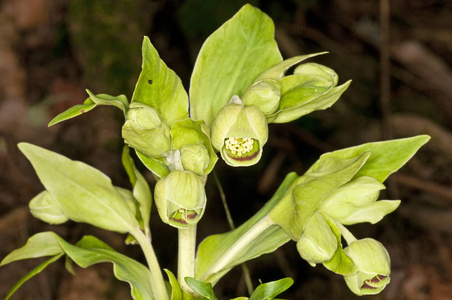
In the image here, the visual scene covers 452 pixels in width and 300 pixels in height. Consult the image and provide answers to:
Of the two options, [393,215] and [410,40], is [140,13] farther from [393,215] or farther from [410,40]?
[410,40]

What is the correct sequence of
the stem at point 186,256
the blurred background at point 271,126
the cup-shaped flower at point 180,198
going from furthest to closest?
1. the blurred background at point 271,126
2. the stem at point 186,256
3. the cup-shaped flower at point 180,198

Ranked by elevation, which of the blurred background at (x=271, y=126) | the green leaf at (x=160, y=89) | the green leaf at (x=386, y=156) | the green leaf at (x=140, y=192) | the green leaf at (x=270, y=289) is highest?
the green leaf at (x=160, y=89)

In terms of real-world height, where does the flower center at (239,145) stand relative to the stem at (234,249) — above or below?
above

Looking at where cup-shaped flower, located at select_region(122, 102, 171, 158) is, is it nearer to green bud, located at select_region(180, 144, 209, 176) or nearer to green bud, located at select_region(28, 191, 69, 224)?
green bud, located at select_region(180, 144, 209, 176)

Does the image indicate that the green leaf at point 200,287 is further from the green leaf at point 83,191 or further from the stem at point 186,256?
the green leaf at point 83,191

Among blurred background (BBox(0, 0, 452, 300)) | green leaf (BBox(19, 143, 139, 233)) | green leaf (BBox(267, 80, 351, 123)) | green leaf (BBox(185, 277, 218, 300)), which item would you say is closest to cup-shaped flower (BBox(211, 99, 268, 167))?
green leaf (BBox(267, 80, 351, 123))

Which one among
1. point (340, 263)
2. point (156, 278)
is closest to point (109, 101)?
point (156, 278)

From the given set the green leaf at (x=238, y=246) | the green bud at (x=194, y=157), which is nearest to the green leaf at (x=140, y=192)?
the green leaf at (x=238, y=246)
